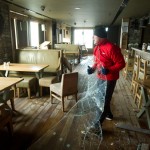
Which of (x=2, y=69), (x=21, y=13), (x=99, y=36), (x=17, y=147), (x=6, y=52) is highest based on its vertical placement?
(x=21, y=13)

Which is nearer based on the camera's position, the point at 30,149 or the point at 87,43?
the point at 30,149

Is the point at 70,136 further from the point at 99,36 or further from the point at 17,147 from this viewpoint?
the point at 99,36

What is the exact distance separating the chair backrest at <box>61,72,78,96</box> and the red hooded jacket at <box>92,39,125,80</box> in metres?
0.77

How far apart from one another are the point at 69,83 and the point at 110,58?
1090 mm

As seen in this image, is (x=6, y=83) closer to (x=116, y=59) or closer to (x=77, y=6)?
(x=116, y=59)

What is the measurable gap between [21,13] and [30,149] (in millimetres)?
5214

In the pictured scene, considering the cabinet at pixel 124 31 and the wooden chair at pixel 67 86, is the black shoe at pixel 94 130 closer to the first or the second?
the wooden chair at pixel 67 86

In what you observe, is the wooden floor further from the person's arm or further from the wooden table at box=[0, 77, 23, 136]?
the person's arm

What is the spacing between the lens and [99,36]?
7.55ft

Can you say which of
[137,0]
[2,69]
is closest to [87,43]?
[137,0]

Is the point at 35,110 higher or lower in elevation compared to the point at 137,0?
lower

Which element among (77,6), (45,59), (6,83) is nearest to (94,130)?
(6,83)

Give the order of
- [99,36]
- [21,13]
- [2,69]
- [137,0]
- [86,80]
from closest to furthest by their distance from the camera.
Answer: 1. [99,36]
2. [2,69]
3. [137,0]
4. [86,80]
5. [21,13]

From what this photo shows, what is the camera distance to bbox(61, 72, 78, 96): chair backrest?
118 inches
